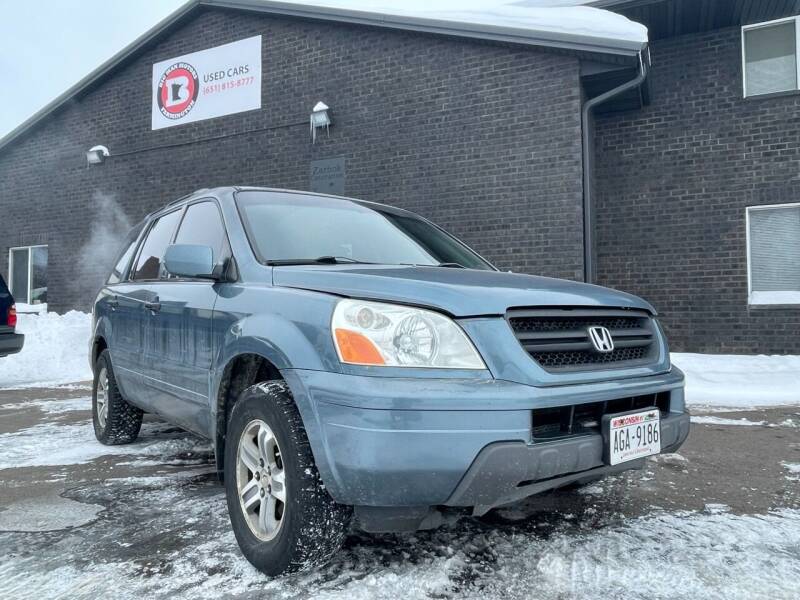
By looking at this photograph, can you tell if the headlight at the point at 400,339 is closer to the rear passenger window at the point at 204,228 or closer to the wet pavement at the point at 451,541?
the wet pavement at the point at 451,541

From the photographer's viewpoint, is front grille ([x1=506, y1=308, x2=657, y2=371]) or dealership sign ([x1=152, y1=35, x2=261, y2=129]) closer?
front grille ([x1=506, y1=308, x2=657, y2=371])

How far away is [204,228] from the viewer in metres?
3.44

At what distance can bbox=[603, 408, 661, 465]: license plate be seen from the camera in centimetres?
228

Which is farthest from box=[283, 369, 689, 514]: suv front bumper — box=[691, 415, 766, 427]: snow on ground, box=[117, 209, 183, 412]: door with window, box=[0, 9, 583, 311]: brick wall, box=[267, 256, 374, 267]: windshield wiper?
box=[0, 9, 583, 311]: brick wall

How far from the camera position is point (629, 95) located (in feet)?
29.5

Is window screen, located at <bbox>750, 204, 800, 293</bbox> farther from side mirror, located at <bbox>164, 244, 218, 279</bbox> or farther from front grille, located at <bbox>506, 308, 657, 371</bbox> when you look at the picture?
side mirror, located at <bbox>164, 244, 218, 279</bbox>

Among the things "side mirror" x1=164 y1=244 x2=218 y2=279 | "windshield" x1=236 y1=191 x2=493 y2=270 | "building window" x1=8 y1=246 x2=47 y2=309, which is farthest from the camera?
"building window" x1=8 y1=246 x2=47 y2=309

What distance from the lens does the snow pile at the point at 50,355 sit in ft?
30.0

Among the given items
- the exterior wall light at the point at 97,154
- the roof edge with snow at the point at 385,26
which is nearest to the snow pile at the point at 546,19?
the roof edge with snow at the point at 385,26

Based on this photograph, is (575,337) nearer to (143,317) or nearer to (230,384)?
(230,384)

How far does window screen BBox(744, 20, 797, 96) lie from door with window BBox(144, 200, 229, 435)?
882cm

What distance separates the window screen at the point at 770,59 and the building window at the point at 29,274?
14019 mm

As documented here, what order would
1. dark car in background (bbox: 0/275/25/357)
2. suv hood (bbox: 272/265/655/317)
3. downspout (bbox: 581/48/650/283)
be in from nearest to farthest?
suv hood (bbox: 272/265/655/317) < dark car in background (bbox: 0/275/25/357) < downspout (bbox: 581/48/650/283)

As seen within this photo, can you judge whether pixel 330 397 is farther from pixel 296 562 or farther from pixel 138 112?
pixel 138 112
